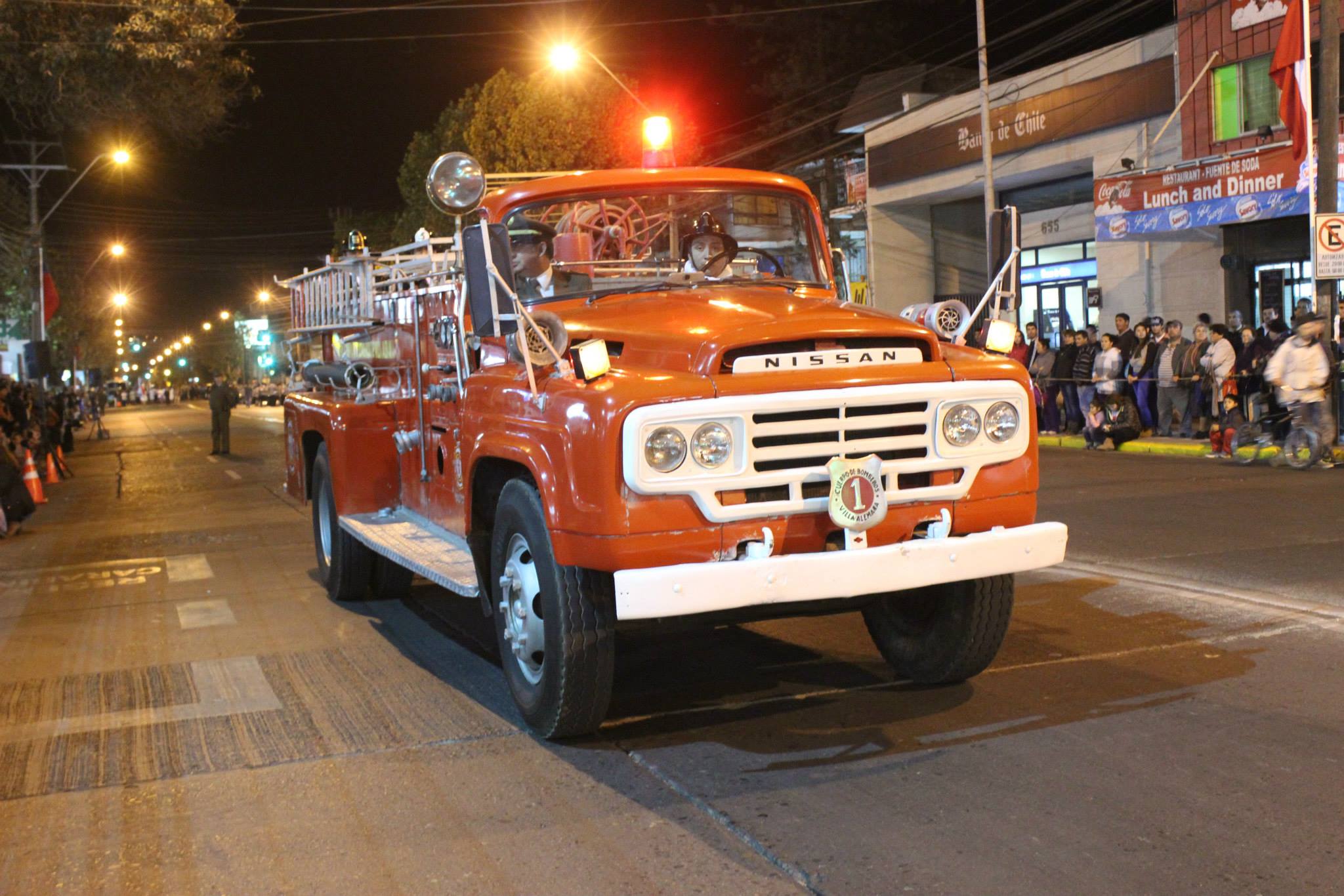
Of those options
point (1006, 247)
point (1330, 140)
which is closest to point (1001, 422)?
point (1006, 247)

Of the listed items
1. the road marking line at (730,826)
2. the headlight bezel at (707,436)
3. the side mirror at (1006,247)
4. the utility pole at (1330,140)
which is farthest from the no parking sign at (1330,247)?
the road marking line at (730,826)

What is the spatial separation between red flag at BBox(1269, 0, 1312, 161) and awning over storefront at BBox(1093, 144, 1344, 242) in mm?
1124

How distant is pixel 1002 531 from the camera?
5305 millimetres

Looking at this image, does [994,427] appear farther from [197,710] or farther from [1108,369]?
[1108,369]

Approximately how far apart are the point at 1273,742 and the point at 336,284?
23.8ft

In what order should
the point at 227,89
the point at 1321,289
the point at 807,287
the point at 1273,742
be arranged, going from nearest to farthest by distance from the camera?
1. the point at 1273,742
2. the point at 807,287
3. the point at 1321,289
4. the point at 227,89

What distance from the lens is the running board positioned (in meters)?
6.43

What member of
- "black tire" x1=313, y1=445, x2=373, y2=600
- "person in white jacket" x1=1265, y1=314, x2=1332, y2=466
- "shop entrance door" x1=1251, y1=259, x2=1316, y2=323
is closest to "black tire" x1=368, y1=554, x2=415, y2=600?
"black tire" x1=313, y1=445, x2=373, y2=600

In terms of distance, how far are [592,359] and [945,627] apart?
6.87ft

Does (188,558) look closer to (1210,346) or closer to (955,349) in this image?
(955,349)

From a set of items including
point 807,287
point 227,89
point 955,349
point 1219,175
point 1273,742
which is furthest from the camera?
point 227,89

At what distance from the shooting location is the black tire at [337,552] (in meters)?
8.97

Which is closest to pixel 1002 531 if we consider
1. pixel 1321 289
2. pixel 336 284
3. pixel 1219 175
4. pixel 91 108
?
pixel 336 284

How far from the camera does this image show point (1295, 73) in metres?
17.9
